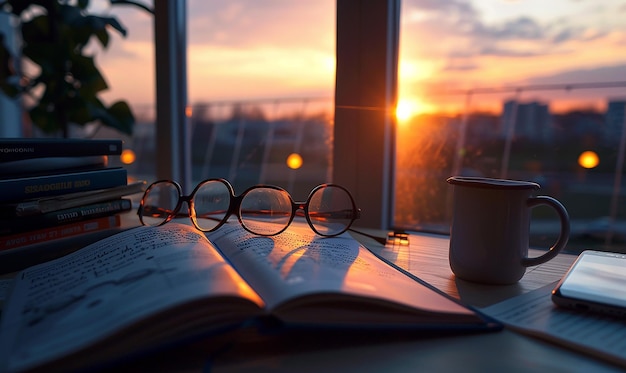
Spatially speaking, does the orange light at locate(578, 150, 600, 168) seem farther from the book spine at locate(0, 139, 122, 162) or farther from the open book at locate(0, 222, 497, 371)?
the book spine at locate(0, 139, 122, 162)

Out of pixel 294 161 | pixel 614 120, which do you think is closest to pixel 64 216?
pixel 294 161

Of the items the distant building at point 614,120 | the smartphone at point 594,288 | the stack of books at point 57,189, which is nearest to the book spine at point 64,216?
the stack of books at point 57,189

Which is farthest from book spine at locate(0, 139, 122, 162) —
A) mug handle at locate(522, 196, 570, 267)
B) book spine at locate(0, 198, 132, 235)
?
mug handle at locate(522, 196, 570, 267)

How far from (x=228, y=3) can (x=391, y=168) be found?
955 millimetres

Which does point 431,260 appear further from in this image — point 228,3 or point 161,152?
point 228,3

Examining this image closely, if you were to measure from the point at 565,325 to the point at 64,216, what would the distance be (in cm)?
76

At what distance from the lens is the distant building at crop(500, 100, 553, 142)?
1.50 m

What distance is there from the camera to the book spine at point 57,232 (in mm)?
657

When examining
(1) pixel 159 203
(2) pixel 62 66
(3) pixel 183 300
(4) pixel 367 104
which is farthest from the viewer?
(2) pixel 62 66

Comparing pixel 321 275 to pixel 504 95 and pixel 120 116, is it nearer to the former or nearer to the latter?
pixel 120 116

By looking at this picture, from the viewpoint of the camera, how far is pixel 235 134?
2586 mm

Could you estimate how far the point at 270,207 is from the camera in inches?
29.3

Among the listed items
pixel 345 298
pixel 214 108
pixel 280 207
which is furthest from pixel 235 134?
pixel 345 298

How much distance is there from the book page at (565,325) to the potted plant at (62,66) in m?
1.20
